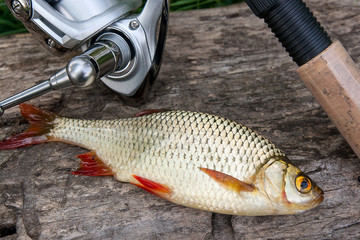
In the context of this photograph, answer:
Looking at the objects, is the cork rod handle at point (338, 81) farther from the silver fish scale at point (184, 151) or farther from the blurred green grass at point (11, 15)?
the blurred green grass at point (11, 15)

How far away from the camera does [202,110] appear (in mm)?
1860

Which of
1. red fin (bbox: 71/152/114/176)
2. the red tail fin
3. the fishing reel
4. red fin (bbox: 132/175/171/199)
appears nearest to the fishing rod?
the fishing reel

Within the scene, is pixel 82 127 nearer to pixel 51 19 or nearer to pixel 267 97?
pixel 51 19

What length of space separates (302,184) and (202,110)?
671mm

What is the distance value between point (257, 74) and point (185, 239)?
3.21 feet

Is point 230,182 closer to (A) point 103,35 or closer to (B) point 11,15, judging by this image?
(A) point 103,35

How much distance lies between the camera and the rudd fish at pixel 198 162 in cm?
137

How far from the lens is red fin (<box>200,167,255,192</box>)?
136cm

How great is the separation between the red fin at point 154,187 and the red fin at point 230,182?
198mm

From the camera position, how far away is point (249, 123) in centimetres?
181

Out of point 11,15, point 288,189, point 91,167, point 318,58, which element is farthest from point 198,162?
point 11,15

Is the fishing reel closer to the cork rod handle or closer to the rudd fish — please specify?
the rudd fish

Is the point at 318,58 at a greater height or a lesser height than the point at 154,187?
greater

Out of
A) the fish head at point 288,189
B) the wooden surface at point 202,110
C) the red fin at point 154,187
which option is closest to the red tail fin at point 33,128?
the wooden surface at point 202,110
